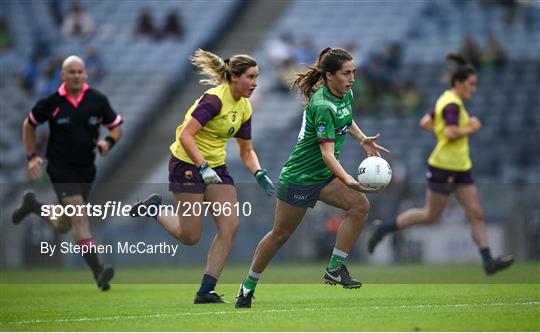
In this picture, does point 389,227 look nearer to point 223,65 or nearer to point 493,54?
point 223,65

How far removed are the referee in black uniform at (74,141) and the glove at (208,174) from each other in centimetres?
298

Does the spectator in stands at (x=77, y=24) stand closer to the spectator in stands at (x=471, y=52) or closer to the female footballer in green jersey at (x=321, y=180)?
the spectator in stands at (x=471, y=52)

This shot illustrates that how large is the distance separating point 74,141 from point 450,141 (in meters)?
4.89

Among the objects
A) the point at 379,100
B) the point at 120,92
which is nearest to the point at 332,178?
the point at 379,100

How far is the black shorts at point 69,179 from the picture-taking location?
1284 cm

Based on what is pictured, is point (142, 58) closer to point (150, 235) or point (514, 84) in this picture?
point (514, 84)

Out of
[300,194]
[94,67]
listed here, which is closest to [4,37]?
[94,67]

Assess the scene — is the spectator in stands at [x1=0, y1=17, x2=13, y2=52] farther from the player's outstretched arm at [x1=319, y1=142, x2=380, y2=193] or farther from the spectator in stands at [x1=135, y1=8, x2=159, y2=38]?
the player's outstretched arm at [x1=319, y1=142, x2=380, y2=193]

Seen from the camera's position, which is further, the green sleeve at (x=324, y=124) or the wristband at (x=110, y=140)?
the wristband at (x=110, y=140)

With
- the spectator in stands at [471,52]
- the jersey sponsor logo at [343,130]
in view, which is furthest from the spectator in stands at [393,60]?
the jersey sponsor logo at [343,130]

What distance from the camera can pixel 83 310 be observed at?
10.1 metres

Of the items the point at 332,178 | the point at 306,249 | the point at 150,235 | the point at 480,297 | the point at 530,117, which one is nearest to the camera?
the point at 332,178

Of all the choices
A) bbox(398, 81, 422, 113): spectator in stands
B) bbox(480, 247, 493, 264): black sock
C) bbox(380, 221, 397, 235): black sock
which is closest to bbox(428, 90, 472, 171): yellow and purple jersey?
bbox(380, 221, 397, 235): black sock

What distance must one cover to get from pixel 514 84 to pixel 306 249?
7.13 meters
